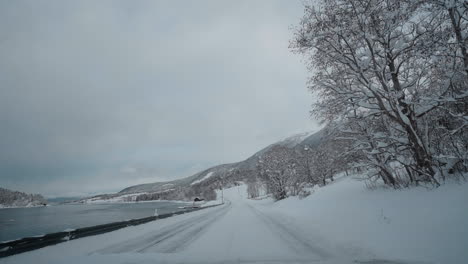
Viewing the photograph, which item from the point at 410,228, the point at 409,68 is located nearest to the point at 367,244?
the point at 410,228

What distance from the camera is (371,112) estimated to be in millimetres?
7988

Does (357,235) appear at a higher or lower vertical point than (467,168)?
lower

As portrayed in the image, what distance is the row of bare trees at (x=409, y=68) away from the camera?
246 inches

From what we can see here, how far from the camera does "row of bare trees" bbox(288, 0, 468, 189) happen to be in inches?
246

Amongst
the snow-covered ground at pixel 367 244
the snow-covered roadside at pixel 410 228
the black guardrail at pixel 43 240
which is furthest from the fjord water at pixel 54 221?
the snow-covered roadside at pixel 410 228

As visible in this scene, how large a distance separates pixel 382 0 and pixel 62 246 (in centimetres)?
1490

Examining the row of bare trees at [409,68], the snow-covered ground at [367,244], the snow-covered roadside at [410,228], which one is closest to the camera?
the snow-covered roadside at [410,228]

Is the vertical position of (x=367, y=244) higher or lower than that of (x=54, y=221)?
higher

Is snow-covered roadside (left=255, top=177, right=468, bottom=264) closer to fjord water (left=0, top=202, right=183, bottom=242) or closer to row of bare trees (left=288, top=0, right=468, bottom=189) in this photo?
row of bare trees (left=288, top=0, right=468, bottom=189)

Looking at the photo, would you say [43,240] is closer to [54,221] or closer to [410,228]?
[410,228]

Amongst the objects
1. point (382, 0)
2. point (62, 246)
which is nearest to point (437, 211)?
point (382, 0)

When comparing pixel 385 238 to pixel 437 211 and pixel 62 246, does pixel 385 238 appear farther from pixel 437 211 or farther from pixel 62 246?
pixel 62 246

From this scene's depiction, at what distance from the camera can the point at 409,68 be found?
7.44 metres

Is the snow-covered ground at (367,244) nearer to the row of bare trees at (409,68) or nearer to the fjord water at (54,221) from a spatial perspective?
the row of bare trees at (409,68)
